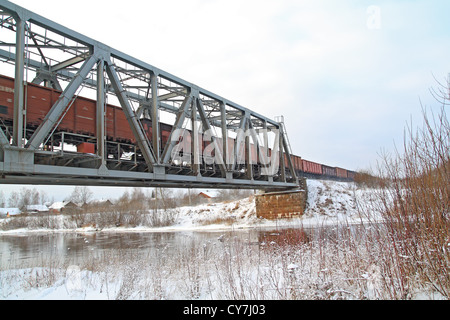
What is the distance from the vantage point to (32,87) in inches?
453

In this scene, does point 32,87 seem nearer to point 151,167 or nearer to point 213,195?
point 151,167

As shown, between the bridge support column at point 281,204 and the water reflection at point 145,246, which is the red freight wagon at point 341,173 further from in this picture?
the water reflection at point 145,246

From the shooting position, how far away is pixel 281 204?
38.5 m

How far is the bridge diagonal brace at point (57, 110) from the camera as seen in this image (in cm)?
1029

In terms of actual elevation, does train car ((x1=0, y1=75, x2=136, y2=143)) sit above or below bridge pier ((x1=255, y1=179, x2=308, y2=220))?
above

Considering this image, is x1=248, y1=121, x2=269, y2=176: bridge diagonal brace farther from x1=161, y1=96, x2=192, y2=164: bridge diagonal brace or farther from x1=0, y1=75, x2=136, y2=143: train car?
x1=0, y1=75, x2=136, y2=143: train car

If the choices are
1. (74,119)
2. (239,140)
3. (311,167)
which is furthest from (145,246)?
(311,167)

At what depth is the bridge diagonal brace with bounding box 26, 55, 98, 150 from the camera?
10289 mm

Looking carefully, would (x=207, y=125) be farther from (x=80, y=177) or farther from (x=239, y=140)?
(x=80, y=177)

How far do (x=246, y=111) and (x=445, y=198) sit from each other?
20.6 meters

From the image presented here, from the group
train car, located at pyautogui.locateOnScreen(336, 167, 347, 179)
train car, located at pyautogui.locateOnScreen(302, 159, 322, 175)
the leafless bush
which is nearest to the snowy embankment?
train car, located at pyautogui.locateOnScreen(302, 159, 322, 175)

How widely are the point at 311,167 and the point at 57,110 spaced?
41612 millimetres

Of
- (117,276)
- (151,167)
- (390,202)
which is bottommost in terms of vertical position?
(117,276)
